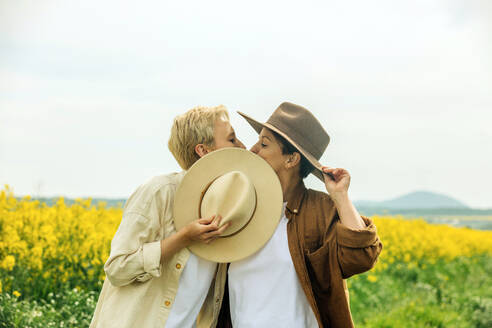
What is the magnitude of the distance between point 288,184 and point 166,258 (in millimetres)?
693

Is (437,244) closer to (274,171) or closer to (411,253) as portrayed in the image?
(411,253)

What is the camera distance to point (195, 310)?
7.37 ft

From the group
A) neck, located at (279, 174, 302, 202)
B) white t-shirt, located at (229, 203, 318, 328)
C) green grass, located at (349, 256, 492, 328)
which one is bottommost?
green grass, located at (349, 256, 492, 328)

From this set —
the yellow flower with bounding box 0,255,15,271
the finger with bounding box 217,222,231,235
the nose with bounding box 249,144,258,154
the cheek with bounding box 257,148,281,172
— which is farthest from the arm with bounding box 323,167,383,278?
the yellow flower with bounding box 0,255,15,271

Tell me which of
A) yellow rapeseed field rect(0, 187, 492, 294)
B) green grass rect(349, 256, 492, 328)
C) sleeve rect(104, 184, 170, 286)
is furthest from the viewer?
green grass rect(349, 256, 492, 328)

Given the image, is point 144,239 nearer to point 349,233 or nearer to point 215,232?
point 215,232

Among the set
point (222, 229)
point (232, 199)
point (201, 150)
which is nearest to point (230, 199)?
point (232, 199)

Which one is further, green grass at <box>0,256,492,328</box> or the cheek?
green grass at <box>0,256,492,328</box>

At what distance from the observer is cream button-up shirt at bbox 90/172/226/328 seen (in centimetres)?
201

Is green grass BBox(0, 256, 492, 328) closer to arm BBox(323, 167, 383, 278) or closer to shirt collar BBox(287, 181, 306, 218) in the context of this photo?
shirt collar BBox(287, 181, 306, 218)

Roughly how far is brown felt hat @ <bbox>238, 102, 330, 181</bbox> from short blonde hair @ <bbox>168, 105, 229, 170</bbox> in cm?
21

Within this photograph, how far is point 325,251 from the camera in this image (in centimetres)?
219

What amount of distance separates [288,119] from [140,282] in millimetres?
1009

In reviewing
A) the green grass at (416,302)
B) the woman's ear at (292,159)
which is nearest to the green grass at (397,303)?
the green grass at (416,302)
